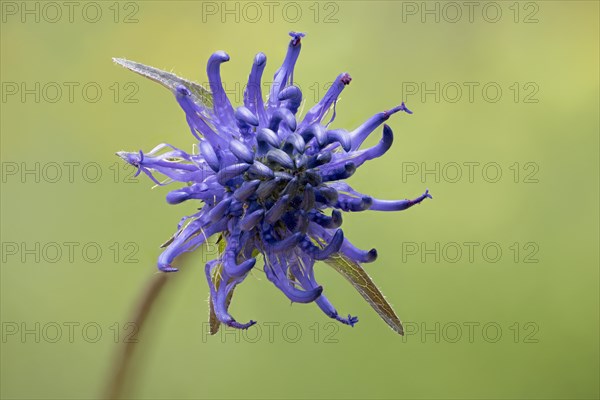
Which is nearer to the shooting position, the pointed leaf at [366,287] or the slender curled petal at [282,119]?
the slender curled petal at [282,119]

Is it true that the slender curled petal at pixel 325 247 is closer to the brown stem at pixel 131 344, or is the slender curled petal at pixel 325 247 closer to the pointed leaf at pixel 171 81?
the pointed leaf at pixel 171 81

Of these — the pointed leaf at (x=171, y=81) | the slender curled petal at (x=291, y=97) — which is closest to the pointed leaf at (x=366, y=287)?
the slender curled petal at (x=291, y=97)

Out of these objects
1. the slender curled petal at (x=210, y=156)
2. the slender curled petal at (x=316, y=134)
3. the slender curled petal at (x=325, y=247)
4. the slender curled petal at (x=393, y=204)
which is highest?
the slender curled petal at (x=316, y=134)

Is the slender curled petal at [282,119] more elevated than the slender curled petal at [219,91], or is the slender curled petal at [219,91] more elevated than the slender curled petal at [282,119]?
the slender curled petal at [219,91]

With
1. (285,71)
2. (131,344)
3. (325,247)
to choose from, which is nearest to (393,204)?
(325,247)

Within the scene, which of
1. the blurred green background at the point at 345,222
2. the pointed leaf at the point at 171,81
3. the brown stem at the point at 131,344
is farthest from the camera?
the blurred green background at the point at 345,222

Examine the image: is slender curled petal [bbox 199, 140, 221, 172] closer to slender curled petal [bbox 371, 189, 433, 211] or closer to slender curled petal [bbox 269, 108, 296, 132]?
slender curled petal [bbox 269, 108, 296, 132]

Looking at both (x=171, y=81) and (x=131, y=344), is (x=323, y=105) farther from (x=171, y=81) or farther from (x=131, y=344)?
(x=131, y=344)

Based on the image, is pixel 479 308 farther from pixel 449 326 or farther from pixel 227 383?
pixel 227 383
